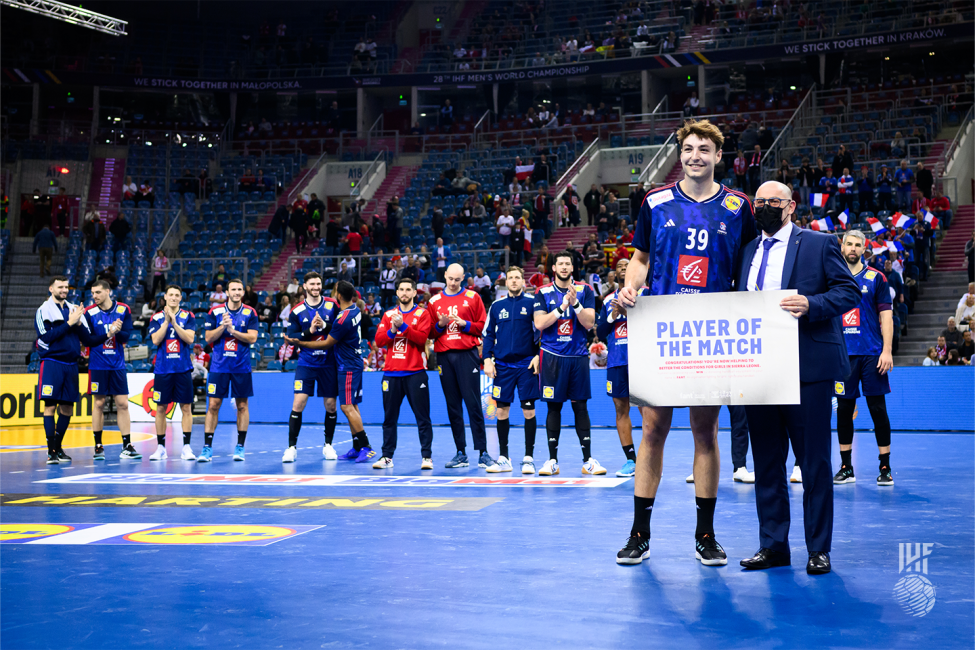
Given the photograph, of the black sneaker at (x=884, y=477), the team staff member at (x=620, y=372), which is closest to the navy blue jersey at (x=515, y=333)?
the team staff member at (x=620, y=372)

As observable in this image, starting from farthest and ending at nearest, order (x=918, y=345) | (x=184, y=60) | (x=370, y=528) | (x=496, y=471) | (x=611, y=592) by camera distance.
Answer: (x=184, y=60) → (x=918, y=345) → (x=496, y=471) → (x=370, y=528) → (x=611, y=592)

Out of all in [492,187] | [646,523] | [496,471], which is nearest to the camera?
[646,523]

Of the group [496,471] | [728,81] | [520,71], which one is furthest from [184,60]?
[496,471]

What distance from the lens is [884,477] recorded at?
8.55m

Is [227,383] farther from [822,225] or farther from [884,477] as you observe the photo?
[822,225]

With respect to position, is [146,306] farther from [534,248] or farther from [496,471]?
[496,471]

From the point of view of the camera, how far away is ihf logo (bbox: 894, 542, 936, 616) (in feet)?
13.8

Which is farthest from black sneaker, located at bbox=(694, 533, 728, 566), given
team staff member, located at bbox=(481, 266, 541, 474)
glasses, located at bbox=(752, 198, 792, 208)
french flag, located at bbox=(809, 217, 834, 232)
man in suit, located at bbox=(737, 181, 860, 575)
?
french flag, located at bbox=(809, 217, 834, 232)

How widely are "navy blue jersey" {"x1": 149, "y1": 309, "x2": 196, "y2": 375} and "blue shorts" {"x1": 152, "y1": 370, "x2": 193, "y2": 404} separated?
0.06 metres

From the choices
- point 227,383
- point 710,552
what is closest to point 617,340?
point 710,552

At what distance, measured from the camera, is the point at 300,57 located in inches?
1478

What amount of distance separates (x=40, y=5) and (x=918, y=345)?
94.8 feet

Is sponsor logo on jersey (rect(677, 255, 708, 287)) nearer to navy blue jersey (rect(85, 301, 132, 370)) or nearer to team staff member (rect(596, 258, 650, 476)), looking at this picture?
team staff member (rect(596, 258, 650, 476))

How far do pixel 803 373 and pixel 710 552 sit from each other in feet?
3.57
